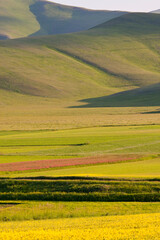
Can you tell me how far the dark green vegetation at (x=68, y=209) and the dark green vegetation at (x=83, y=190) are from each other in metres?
0.81

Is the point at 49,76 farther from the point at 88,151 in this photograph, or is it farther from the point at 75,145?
the point at 88,151

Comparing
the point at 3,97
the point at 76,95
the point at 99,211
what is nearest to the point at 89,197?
the point at 99,211

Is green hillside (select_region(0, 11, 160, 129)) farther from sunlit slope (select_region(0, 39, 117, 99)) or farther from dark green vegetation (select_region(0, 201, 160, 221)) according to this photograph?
dark green vegetation (select_region(0, 201, 160, 221))

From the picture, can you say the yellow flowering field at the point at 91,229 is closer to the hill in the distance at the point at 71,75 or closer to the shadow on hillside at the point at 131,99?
the shadow on hillside at the point at 131,99

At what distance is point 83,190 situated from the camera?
23531 millimetres

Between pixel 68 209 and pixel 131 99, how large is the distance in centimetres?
12235

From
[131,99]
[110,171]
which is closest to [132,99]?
[131,99]

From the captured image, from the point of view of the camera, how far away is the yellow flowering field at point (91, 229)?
555 inches

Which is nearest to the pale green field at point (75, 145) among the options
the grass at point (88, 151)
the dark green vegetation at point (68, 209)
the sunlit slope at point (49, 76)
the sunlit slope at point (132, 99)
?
the grass at point (88, 151)

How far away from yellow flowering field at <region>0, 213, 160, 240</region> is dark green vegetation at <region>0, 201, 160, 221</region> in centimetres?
176

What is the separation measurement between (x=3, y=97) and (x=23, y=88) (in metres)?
12.4

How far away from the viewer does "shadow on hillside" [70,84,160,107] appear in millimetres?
132012

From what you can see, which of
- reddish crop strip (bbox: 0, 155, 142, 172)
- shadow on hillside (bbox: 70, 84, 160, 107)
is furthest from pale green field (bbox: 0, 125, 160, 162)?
shadow on hillside (bbox: 70, 84, 160, 107)

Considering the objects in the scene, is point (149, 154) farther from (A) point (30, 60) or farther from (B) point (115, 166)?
(A) point (30, 60)
